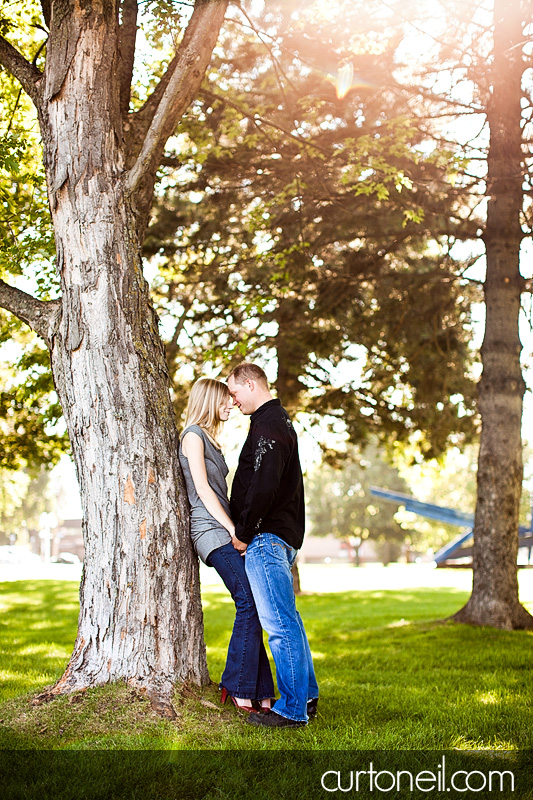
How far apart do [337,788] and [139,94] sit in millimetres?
9309

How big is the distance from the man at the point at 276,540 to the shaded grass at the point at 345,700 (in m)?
0.23

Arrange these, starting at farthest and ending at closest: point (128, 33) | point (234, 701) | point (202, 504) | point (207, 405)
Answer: point (128, 33)
point (207, 405)
point (202, 504)
point (234, 701)

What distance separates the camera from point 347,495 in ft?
162

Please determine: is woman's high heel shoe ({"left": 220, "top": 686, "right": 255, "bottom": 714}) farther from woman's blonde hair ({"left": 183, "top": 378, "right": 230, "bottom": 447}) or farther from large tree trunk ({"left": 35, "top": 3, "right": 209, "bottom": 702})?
woman's blonde hair ({"left": 183, "top": 378, "right": 230, "bottom": 447})

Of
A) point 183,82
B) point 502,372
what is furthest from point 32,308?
point 502,372

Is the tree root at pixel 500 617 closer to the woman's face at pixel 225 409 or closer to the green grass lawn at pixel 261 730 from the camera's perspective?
the green grass lawn at pixel 261 730

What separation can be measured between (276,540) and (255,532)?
15cm

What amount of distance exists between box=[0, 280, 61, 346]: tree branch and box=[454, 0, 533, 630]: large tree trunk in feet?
21.7

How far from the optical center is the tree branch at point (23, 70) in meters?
5.65

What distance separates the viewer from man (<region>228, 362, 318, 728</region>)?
14.8ft

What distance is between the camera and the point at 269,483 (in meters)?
4.54

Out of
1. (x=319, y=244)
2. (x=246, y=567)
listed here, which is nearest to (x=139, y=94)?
(x=319, y=244)

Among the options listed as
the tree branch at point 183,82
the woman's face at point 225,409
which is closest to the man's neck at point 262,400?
the woman's face at point 225,409

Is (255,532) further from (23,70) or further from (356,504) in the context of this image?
(356,504)
